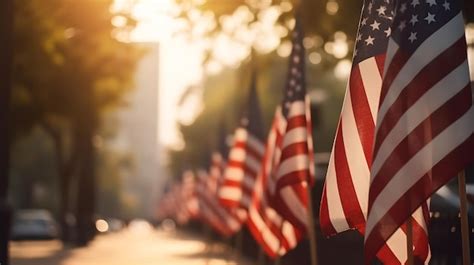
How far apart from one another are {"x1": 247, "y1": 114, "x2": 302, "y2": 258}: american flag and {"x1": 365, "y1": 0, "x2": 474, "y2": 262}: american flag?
7.11m

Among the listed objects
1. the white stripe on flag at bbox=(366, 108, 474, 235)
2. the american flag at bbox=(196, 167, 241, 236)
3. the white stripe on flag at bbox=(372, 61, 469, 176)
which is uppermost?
the american flag at bbox=(196, 167, 241, 236)

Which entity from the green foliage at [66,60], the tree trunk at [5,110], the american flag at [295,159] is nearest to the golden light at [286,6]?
the green foliage at [66,60]

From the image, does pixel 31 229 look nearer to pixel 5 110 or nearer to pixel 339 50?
pixel 339 50

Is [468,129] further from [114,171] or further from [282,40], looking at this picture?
[114,171]

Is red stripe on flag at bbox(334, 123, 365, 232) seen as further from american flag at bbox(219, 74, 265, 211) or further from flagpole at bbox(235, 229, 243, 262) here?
flagpole at bbox(235, 229, 243, 262)

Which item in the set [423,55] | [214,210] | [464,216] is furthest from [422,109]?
[214,210]

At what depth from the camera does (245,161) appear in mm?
26375

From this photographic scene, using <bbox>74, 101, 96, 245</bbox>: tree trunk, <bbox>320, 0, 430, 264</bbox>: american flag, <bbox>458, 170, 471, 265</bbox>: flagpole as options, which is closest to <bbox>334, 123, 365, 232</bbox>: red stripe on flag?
<bbox>320, 0, 430, 264</bbox>: american flag

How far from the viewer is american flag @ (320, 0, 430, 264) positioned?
1238cm

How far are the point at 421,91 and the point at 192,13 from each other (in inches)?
688

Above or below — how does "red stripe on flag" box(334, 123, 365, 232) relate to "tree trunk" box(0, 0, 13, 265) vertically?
below

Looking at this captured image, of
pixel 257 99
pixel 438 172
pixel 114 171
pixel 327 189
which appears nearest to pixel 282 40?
pixel 257 99

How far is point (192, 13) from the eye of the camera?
2828cm

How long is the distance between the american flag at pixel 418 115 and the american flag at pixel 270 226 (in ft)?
23.3
